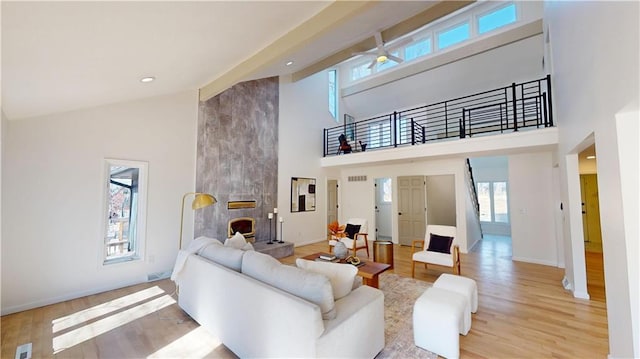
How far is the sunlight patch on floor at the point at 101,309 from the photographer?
9.41 ft

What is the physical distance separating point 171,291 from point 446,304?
382 centimetres

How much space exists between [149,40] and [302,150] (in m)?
5.40

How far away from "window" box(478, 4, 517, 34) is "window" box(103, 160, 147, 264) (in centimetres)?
885

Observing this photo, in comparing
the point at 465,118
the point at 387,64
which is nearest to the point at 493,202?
the point at 465,118

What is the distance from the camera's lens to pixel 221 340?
2451 millimetres

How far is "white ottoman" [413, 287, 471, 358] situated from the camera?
221cm

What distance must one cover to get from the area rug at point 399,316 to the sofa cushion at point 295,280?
97 centimetres

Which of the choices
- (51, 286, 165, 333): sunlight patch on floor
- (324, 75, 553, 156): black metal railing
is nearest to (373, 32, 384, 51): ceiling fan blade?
(324, 75, 553, 156): black metal railing

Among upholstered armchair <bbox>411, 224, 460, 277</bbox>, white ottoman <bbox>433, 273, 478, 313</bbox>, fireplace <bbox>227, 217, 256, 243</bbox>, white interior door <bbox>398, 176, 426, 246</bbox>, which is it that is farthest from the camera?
white interior door <bbox>398, 176, 426, 246</bbox>

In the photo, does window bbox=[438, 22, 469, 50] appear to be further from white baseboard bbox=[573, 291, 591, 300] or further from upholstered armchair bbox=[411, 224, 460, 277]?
white baseboard bbox=[573, 291, 591, 300]

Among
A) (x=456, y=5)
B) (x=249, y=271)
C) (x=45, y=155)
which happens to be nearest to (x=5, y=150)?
(x=45, y=155)

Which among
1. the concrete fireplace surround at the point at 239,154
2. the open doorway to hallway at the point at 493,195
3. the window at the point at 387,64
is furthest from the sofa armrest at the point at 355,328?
the window at the point at 387,64

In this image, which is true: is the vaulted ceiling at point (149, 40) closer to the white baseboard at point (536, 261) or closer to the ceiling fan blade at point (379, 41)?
the ceiling fan blade at point (379, 41)

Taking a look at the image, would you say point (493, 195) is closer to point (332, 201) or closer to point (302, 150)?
point (332, 201)
